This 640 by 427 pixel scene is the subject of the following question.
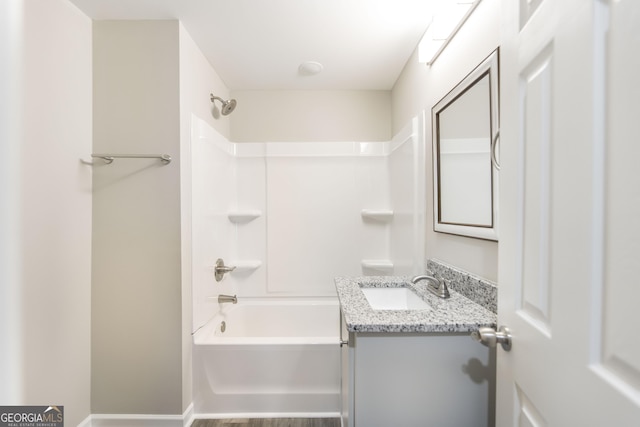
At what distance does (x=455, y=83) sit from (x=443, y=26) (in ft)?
1.11

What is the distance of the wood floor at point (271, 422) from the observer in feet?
5.66

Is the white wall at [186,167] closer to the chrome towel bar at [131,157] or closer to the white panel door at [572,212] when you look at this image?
the chrome towel bar at [131,157]

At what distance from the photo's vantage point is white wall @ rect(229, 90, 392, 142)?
2678 millimetres

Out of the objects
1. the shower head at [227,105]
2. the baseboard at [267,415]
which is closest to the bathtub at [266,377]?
the baseboard at [267,415]

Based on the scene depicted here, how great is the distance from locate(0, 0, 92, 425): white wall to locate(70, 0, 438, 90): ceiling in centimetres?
35

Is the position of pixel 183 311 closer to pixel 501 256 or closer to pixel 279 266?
pixel 279 266

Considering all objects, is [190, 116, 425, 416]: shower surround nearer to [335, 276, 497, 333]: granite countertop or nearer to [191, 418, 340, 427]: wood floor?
[191, 418, 340, 427]: wood floor

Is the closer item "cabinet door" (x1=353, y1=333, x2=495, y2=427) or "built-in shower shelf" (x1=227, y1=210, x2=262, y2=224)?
"cabinet door" (x1=353, y1=333, x2=495, y2=427)

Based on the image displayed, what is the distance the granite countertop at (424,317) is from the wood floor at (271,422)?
39.0 inches

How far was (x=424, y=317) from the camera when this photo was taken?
3.38ft

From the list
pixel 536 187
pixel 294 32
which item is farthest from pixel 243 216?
pixel 536 187

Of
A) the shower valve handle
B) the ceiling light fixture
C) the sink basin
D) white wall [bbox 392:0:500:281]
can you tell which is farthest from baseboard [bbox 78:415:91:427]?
the ceiling light fixture

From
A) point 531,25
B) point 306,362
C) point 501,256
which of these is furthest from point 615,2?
point 306,362

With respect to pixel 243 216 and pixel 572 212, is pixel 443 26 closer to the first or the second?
pixel 572 212
